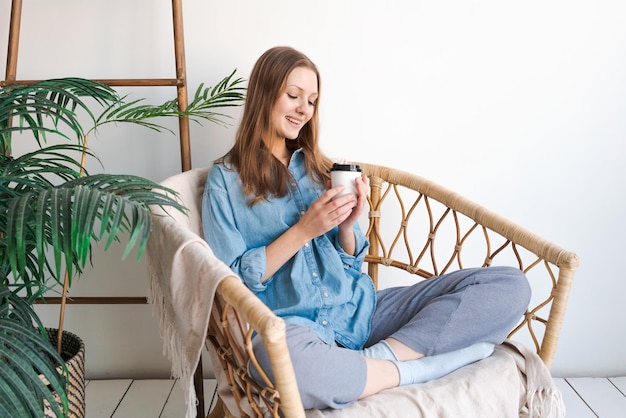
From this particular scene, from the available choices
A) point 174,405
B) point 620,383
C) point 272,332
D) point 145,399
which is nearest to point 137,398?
point 145,399

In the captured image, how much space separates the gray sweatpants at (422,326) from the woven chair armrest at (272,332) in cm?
17

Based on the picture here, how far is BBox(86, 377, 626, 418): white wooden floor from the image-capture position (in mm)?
1992

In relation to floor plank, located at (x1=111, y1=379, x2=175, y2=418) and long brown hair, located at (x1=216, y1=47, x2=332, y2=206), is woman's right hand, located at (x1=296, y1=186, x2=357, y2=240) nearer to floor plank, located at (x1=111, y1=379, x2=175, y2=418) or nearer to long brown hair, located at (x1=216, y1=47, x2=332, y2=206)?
long brown hair, located at (x1=216, y1=47, x2=332, y2=206)

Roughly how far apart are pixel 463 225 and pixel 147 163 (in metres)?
1.02

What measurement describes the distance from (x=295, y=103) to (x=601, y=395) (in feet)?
4.39

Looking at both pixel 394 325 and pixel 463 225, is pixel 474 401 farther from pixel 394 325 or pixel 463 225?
pixel 463 225

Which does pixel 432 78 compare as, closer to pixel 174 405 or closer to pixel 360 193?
pixel 360 193

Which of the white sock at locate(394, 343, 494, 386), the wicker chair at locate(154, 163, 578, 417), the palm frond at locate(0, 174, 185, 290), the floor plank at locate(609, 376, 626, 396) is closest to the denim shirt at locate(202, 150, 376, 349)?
the wicker chair at locate(154, 163, 578, 417)

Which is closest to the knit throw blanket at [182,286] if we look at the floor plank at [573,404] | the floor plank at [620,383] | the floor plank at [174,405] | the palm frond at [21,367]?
the palm frond at [21,367]

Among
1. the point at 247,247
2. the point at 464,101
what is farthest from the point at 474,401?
the point at 464,101

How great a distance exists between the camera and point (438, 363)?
1403 millimetres

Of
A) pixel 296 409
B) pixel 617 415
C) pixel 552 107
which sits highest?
pixel 552 107

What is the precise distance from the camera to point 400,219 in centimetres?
212

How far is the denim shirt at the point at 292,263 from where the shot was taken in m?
1.55
